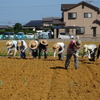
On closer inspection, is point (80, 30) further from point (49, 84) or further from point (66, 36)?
point (49, 84)

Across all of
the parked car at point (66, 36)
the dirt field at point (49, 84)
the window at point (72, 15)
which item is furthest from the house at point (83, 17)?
the dirt field at point (49, 84)

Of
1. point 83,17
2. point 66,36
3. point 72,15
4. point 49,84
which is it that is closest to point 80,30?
point 83,17

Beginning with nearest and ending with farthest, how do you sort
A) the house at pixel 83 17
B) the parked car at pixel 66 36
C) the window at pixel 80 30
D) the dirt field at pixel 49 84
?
the dirt field at pixel 49 84
the parked car at pixel 66 36
the window at pixel 80 30
the house at pixel 83 17

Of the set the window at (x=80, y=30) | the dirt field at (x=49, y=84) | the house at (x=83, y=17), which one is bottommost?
the dirt field at (x=49, y=84)

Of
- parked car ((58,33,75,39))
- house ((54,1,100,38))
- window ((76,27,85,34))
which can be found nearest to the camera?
parked car ((58,33,75,39))

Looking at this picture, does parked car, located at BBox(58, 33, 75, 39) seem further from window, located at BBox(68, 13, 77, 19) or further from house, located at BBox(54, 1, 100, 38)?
window, located at BBox(68, 13, 77, 19)

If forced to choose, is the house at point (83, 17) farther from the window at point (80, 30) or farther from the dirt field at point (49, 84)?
the dirt field at point (49, 84)

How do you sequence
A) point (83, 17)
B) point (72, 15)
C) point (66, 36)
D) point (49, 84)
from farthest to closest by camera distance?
point (83, 17)
point (72, 15)
point (66, 36)
point (49, 84)

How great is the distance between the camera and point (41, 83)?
8.94 metres

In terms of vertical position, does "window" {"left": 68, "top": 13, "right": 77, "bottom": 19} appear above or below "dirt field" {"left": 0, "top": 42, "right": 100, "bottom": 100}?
above

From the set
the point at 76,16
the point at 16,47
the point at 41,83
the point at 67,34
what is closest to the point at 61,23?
the point at 76,16

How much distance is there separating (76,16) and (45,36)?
328 inches

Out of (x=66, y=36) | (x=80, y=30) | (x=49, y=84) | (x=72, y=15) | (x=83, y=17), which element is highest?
(x=72, y=15)

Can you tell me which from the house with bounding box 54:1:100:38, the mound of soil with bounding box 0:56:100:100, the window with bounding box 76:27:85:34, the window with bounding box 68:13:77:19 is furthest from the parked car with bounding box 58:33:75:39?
the mound of soil with bounding box 0:56:100:100
